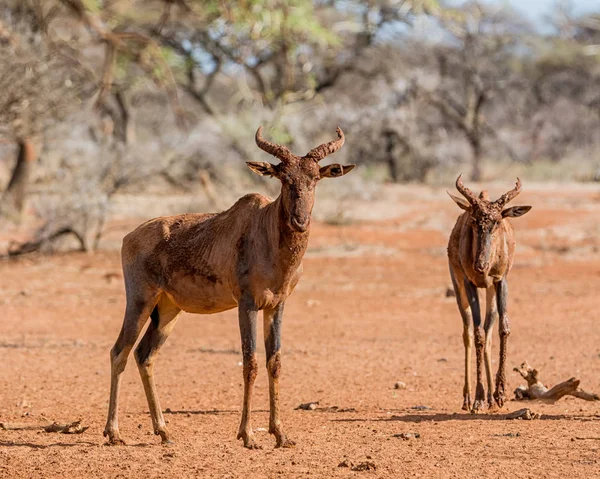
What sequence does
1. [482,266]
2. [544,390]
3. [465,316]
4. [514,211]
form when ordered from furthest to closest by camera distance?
1. [465,316]
2. [514,211]
3. [544,390]
4. [482,266]

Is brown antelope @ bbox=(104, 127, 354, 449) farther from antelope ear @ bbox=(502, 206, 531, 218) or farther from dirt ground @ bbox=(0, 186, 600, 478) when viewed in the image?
antelope ear @ bbox=(502, 206, 531, 218)

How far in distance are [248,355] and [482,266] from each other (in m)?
2.61

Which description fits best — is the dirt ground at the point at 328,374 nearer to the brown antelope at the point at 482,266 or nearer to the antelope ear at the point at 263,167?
the brown antelope at the point at 482,266

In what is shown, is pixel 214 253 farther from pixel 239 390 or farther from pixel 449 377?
pixel 449 377

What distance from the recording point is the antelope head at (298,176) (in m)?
7.22

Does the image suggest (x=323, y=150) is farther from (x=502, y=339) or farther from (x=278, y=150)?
(x=502, y=339)

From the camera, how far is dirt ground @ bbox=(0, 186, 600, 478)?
23.5ft

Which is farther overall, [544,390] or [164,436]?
[544,390]

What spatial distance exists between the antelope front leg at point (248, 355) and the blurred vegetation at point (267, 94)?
443cm

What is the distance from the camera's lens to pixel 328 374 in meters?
10.9

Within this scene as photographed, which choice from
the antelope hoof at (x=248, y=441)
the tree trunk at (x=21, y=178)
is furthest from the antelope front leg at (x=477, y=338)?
the tree trunk at (x=21, y=178)

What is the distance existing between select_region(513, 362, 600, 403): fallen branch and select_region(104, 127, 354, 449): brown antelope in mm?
2699

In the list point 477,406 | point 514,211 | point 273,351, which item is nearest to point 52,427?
point 273,351

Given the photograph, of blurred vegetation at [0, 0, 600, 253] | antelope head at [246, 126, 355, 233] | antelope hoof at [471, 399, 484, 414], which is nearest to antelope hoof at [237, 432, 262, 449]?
antelope head at [246, 126, 355, 233]
